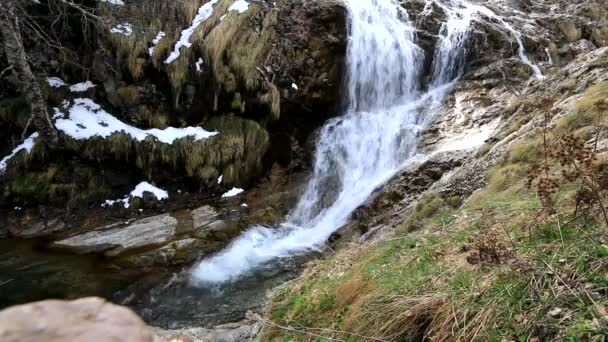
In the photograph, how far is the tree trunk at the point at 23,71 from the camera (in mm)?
7477

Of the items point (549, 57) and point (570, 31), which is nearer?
point (549, 57)

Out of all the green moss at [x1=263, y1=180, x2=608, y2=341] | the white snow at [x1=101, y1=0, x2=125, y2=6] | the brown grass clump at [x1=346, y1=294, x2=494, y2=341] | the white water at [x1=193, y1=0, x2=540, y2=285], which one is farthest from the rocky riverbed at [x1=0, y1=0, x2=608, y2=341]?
the brown grass clump at [x1=346, y1=294, x2=494, y2=341]

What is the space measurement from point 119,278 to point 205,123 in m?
3.87

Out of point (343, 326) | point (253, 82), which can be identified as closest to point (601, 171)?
point (343, 326)

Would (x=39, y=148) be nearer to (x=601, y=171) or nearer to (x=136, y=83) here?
(x=136, y=83)

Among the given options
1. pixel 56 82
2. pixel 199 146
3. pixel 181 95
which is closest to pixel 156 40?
pixel 181 95

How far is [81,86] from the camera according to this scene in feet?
30.0

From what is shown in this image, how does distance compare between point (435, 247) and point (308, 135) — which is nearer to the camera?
point (435, 247)

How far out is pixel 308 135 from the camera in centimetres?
1069

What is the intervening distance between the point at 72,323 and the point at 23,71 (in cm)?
823

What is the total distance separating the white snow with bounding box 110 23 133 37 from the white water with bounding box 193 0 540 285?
15.3ft

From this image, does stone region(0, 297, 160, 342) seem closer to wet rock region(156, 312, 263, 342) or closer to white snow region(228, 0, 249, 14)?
wet rock region(156, 312, 263, 342)

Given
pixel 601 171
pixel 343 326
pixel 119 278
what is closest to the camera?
pixel 601 171

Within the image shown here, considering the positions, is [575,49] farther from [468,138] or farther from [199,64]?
[199,64]
